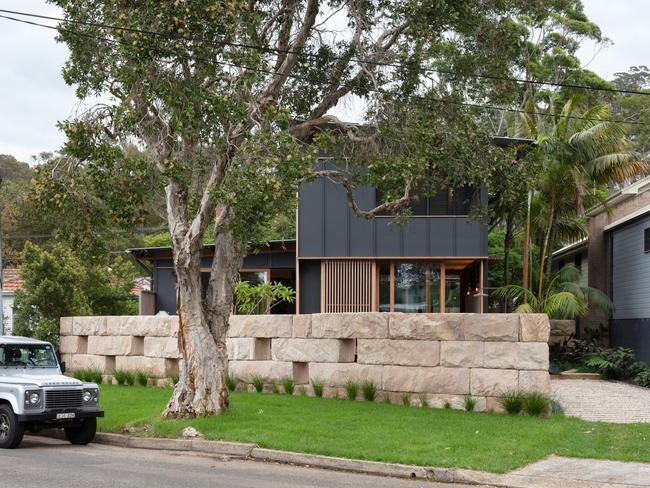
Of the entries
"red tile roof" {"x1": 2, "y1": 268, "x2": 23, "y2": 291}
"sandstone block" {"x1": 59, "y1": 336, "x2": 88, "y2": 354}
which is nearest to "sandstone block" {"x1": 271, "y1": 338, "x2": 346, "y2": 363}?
"sandstone block" {"x1": 59, "y1": 336, "x2": 88, "y2": 354}

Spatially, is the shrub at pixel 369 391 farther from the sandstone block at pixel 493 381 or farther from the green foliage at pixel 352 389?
the sandstone block at pixel 493 381

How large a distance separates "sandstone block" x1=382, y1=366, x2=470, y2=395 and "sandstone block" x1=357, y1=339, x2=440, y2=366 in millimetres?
134

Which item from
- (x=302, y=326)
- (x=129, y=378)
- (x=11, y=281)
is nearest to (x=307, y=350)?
(x=302, y=326)

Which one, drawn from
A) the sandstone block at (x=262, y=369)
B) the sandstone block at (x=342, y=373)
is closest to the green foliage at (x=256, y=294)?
the sandstone block at (x=262, y=369)

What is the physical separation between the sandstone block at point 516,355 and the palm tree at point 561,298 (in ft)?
25.6

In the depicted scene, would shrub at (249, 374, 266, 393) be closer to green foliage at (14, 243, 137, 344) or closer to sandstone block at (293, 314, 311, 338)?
sandstone block at (293, 314, 311, 338)

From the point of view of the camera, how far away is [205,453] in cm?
1306

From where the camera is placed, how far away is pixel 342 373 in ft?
56.6

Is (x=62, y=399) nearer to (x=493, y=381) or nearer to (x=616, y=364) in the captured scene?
(x=493, y=381)

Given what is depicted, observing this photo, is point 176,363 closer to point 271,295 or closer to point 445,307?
point 271,295

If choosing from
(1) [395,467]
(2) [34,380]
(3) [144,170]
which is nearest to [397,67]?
(3) [144,170]

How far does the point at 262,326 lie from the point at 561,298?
887 cm

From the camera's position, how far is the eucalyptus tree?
12836 mm

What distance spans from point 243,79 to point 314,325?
20.7ft
